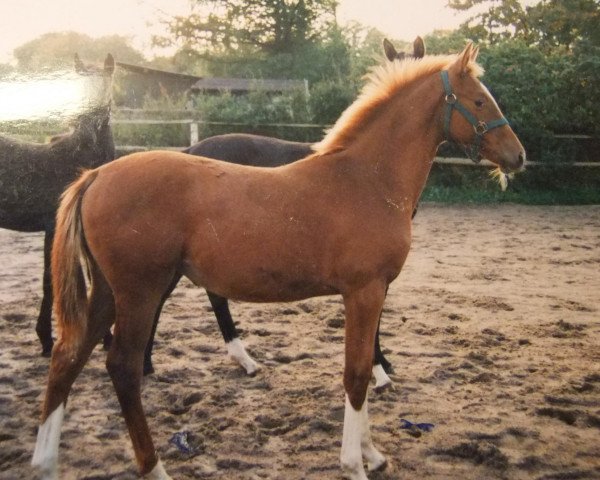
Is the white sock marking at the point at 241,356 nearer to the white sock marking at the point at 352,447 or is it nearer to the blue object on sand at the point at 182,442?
the blue object on sand at the point at 182,442

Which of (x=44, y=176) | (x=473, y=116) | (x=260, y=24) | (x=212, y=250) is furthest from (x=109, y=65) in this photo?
(x=260, y=24)

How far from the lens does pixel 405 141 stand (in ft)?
9.35

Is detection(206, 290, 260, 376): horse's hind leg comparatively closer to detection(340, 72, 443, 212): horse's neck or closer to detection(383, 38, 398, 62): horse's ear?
detection(340, 72, 443, 212): horse's neck

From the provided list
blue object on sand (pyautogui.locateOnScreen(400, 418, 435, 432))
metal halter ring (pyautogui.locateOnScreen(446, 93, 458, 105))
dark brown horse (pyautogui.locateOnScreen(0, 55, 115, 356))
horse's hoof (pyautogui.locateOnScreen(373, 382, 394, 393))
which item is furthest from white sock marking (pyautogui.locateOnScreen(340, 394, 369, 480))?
dark brown horse (pyautogui.locateOnScreen(0, 55, 115, 356))

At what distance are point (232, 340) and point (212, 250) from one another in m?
1.63

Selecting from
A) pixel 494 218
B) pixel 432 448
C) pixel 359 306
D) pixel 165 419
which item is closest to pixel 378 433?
pixel 432 448

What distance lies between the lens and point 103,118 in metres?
4.37

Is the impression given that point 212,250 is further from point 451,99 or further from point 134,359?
point 451,99

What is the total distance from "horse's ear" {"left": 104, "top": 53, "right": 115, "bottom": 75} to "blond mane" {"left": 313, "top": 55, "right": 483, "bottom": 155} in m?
2.34

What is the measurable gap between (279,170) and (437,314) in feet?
9.33

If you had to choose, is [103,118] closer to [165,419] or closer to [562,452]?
[165,419]

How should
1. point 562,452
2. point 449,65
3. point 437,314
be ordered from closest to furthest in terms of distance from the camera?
1. point 562,452
2. point 449,65
3. point 437,314

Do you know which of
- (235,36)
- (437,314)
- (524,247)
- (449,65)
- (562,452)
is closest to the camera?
(562,452)

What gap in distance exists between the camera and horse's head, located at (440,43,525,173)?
2.84 meters
